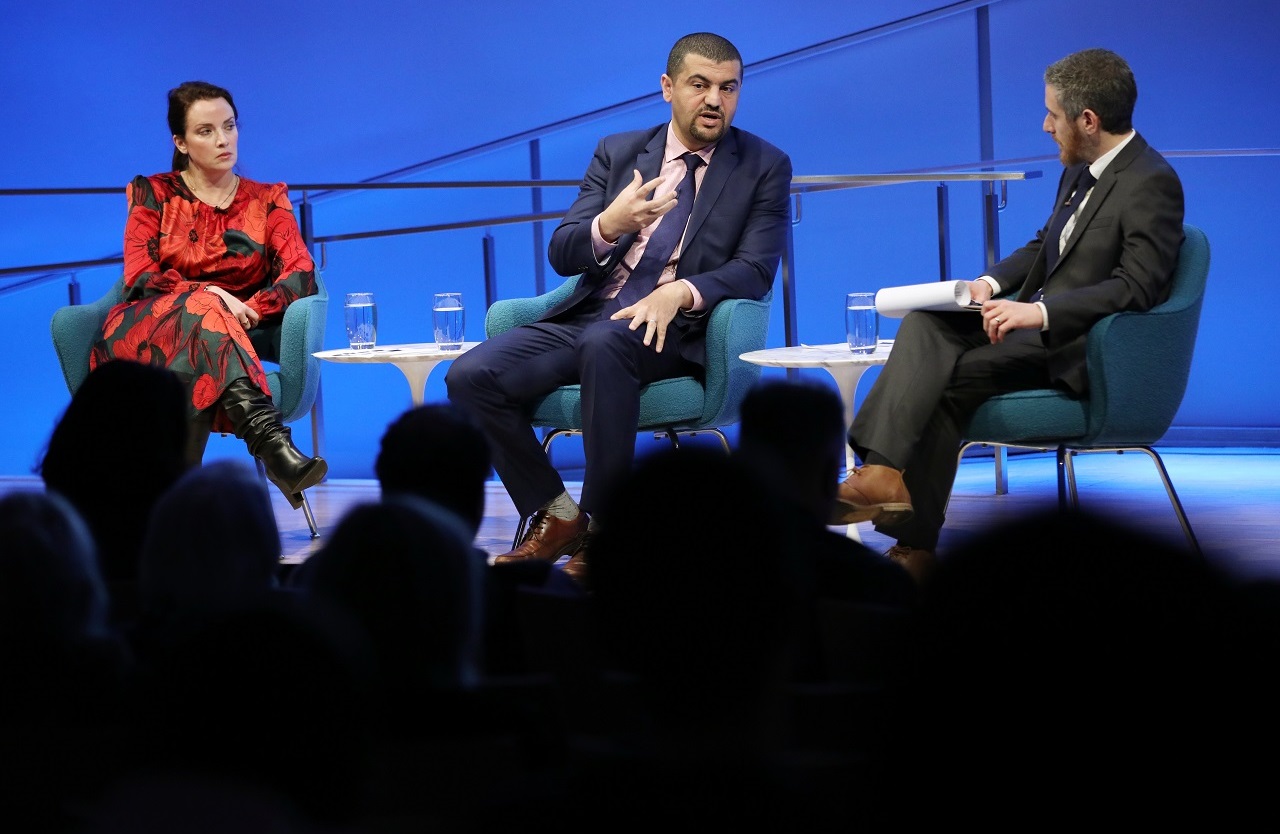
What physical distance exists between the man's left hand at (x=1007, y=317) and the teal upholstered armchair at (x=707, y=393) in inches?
24.5

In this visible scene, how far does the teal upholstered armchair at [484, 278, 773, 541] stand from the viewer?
10.3ft

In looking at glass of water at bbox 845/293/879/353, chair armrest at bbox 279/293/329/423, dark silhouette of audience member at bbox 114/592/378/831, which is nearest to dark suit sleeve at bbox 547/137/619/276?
glass of water at bbox 845/293/879/353

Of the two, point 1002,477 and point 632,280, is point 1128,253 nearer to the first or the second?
point 632,280

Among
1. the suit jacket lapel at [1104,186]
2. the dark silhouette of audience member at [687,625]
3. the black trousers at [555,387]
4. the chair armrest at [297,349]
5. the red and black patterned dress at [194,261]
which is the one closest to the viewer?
the dark silhouette of audience member at [687,625]

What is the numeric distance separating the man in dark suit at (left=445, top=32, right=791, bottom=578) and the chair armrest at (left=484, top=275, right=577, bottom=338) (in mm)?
183

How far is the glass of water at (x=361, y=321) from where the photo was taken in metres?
3.95

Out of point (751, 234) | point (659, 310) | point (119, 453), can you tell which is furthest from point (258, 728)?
point (751, 234)

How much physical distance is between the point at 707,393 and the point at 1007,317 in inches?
29.3

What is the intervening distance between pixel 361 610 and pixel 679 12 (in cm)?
576

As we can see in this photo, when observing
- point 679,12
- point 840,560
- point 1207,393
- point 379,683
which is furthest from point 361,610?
point 679,12

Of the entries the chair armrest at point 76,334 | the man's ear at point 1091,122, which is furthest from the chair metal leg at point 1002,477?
the chair armrest at point 76,334

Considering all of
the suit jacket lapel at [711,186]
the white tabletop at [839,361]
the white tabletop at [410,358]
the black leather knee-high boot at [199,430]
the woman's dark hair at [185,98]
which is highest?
the woman's dark hair at [185,98]

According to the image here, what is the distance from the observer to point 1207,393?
17.8ft

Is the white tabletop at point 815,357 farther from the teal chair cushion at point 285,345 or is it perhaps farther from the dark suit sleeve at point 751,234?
the teal chair cushion at point 285,345
